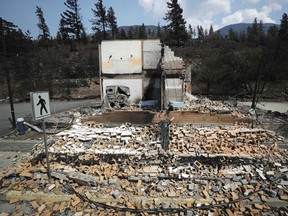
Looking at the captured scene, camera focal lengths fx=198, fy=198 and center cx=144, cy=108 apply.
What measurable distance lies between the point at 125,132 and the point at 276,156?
18.6 feet

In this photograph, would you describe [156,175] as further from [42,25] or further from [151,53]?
[42,25]

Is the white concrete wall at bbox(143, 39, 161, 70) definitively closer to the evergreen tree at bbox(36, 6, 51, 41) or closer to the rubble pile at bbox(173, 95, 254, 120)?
the rubble pile at bbox(173, 95, 254, 120)

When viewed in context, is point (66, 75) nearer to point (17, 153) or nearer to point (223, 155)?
point (17, 153)

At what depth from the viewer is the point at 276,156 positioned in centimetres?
681

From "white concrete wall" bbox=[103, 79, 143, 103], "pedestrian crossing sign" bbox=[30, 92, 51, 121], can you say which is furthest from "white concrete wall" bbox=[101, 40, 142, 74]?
"pedestrian crossing sign" bbox=[30, 92, 51, 121]

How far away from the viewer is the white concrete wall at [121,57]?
14.5 m

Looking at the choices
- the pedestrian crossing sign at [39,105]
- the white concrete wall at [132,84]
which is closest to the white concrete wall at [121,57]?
the white concrete wall at [132,84]

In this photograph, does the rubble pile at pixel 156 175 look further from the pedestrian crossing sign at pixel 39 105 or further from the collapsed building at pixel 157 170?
the pedestrian crossing sign at pixel 39 105

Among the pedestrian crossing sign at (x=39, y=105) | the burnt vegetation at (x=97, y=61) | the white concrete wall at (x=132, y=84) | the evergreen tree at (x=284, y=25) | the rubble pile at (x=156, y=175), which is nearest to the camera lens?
the rubble pile at (x=156, y=175)

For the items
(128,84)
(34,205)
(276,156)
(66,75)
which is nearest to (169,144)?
(276,156)

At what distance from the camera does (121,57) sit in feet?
48.0

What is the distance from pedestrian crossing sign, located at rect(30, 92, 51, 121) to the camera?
523 cm

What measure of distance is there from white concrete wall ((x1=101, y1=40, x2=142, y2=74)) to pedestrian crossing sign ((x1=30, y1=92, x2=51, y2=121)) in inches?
375

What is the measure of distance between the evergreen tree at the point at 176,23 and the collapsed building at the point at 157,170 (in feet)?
121
